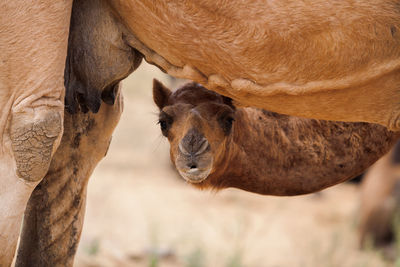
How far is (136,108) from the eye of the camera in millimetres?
17625

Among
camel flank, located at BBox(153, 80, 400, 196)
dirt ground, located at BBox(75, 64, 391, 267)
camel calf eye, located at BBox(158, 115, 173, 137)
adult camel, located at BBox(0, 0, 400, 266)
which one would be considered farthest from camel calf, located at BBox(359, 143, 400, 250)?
adult camel, located at BBox(0, 0, 400, 266)

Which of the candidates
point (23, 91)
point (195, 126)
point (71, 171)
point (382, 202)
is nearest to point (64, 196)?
point (71, 171)

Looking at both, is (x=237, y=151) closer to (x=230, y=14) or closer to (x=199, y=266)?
(x=230, y=14)

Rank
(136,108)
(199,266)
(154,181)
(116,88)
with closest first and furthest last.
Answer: (116,88) → (199,266) → (154,181) → (136,108)

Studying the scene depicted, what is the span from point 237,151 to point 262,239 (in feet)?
16.3

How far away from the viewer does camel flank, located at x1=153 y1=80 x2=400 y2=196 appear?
339 cm

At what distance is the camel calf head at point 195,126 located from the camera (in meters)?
3.17

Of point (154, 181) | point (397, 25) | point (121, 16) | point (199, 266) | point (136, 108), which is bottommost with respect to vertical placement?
point (199, 266)

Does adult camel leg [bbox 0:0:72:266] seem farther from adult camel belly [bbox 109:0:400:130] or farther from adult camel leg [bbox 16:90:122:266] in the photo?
adult camel leg [bbox 16:90:122:266]

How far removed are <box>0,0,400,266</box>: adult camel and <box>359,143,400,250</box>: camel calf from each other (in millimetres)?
5390

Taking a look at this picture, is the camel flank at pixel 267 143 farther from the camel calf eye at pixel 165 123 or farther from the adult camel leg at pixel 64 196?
the adult camel leg at pixel 64 196

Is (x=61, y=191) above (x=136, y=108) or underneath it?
underneath

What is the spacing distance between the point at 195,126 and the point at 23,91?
0.97m

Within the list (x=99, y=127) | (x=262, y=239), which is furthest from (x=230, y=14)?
(x=262, y=239)
